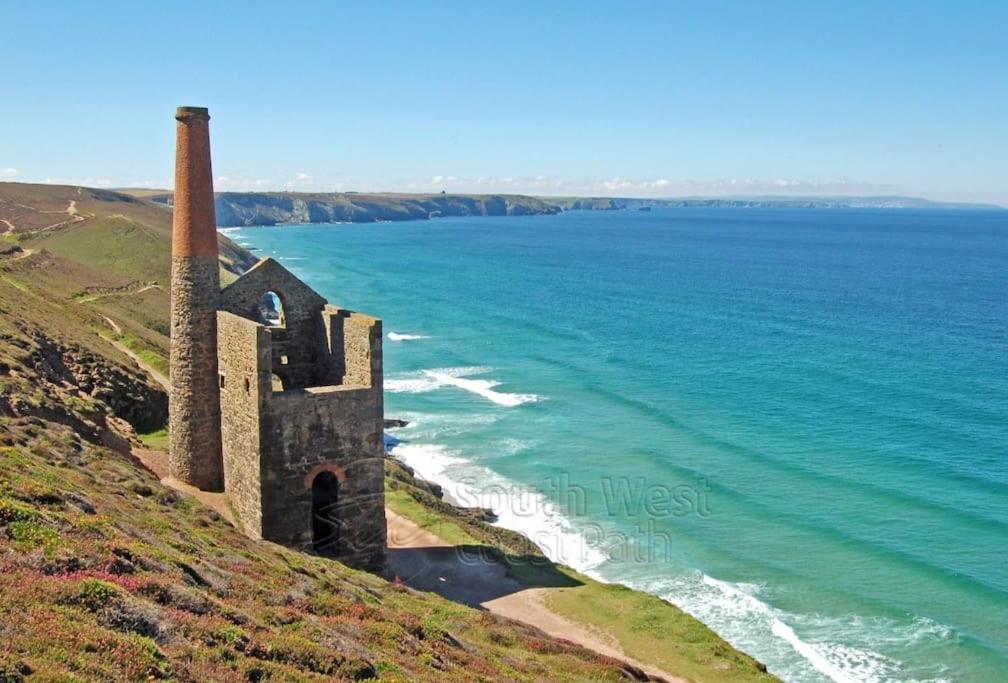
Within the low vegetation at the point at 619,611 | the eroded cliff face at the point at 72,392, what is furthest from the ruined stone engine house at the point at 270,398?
the low vegetation at the point at 619,611

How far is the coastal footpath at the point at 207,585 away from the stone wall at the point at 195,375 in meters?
0.96

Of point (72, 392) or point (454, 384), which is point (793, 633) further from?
point (454, 384)

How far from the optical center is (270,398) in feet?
68.6

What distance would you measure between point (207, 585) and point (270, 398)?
27.0 ft

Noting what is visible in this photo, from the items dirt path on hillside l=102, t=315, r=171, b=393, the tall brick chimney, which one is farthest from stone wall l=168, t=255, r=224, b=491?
dirt path on hillside l=102, t=315, r=171, b=393

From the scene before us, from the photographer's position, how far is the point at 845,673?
24.6m

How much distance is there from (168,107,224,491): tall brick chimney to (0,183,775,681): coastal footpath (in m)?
1.14

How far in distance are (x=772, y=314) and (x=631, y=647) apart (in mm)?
65959

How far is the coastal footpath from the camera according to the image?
961 cm

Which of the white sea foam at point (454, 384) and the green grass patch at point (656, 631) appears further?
the white sea foam at point (454, 384)

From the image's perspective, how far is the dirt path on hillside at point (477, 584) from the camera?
2262 cm

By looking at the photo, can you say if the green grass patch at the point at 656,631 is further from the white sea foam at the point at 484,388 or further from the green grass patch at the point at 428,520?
the white sea foam at the point at 484,388

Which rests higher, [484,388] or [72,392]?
[72,392]

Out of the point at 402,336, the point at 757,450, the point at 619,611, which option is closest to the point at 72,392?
the point at 619,611
